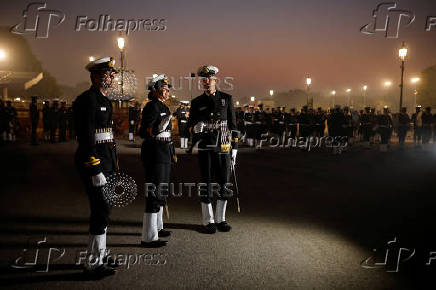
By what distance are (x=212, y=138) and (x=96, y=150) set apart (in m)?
2.13

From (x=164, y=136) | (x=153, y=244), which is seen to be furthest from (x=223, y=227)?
(x=164, y=136)

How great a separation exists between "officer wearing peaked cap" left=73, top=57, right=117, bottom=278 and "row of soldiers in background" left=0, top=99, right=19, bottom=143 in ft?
59.4

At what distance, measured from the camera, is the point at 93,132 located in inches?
153

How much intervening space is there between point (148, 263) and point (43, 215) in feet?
10.2

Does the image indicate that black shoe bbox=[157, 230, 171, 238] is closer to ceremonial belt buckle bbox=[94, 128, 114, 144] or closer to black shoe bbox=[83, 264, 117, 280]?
black shoe bbox=[83, 264, 117, 280]

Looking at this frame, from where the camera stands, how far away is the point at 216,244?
5.02 metres

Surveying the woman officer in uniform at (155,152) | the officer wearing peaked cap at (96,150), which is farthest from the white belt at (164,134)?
the officer wearing peaked cap at (96,150)

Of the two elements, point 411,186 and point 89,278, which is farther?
point 411,186

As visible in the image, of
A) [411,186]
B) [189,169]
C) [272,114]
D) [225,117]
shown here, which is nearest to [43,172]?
[189,169]

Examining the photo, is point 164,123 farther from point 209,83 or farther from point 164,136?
point 209,83

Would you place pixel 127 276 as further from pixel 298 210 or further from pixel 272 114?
pixel 272 114

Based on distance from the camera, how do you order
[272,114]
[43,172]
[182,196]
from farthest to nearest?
1. [272,114]
2. [43,172]
3. [182,196]

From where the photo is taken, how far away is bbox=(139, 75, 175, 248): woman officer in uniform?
488 centimetres

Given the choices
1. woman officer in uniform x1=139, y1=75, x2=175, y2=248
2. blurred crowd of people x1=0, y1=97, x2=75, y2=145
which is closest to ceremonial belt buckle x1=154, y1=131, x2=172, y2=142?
woman officer in uniform x1=139, y1=75, x2=175, y2=248
